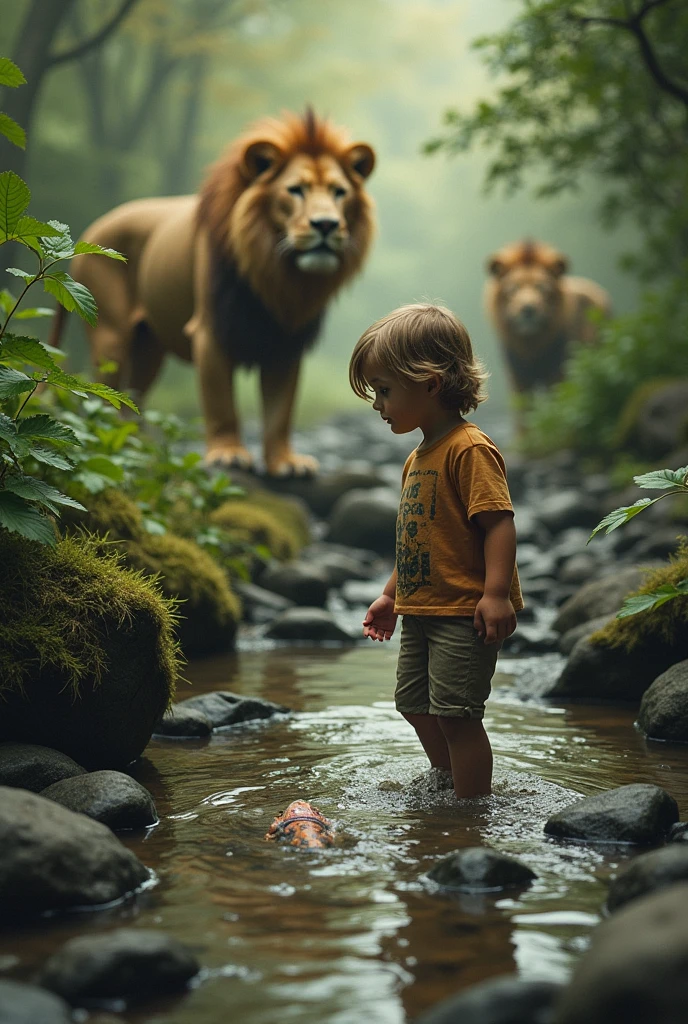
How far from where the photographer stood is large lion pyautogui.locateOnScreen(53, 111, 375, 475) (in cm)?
668

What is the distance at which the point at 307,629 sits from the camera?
5.52 meters

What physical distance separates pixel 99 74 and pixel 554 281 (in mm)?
11413

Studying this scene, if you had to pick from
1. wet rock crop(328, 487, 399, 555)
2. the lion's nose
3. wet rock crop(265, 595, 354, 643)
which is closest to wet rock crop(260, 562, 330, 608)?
wet rock crop(265, 595, 354, 643)

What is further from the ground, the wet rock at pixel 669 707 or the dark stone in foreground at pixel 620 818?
the wet rock at pixel 669 707

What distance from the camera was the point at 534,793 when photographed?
2.90 meters

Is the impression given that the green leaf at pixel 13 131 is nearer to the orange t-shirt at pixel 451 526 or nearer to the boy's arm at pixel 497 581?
the orange t-shirt at pixel 451 526

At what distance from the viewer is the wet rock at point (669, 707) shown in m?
3.42

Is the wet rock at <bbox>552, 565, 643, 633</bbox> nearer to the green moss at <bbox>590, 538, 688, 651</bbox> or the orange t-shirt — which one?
the green moss at <bbox>590, 538, 688, 651</bbox>

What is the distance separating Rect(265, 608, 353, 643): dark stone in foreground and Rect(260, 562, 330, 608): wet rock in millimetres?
743

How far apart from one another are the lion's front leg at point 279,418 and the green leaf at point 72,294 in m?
4.58

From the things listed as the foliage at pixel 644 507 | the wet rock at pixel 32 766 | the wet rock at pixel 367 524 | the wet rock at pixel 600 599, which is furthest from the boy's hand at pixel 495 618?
the wet rock at pixel 367 524

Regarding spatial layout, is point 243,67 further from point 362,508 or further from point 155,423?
point 155,423

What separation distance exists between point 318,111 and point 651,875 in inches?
1078

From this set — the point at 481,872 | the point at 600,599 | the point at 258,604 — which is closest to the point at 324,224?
the point at 258,604
